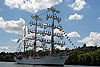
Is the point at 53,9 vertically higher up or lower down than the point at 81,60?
higher up

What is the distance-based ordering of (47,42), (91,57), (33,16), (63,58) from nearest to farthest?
(63,58) < (47,42) < (91,57) < (33,16)

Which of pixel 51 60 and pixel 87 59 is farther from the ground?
pixel 51 60

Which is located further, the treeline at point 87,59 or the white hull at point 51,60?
the treeline at point 87,59

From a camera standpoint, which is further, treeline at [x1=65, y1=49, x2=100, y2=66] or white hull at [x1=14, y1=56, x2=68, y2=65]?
treeline at [x1=65, y1=49, x2=100, y2=66]

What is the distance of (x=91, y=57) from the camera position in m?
89.2

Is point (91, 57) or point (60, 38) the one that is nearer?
point (60, 38)

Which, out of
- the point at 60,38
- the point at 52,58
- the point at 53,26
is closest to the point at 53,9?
the point at 53,26

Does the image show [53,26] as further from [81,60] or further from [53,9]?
[81,60]

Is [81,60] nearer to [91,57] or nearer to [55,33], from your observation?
[91,57]

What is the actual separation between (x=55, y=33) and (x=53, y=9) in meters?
10.7

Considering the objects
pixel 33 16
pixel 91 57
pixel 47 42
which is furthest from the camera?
pixel 33 16

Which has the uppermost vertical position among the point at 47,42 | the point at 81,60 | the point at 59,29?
the point at 59,29

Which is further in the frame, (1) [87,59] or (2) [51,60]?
(1) [87,59]

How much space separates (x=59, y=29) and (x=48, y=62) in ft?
49.0
